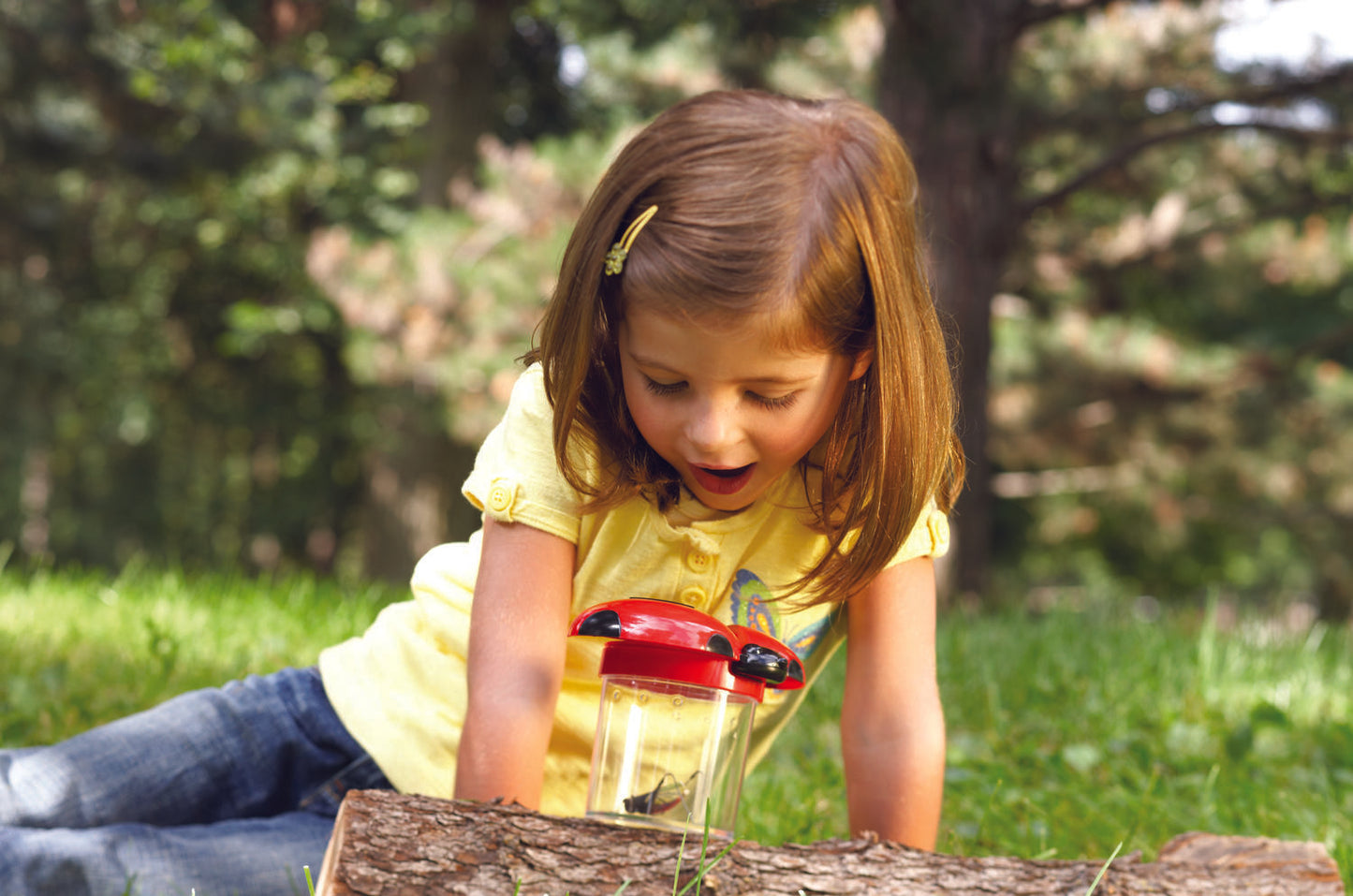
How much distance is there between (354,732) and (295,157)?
26.3 ft

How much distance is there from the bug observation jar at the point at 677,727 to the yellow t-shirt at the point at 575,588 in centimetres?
16

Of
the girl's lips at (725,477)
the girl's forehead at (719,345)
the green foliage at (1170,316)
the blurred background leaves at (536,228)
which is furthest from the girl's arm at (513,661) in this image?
the green foliage at (1170,316)

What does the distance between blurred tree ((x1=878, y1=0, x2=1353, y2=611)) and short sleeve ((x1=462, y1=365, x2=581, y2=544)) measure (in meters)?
0.68

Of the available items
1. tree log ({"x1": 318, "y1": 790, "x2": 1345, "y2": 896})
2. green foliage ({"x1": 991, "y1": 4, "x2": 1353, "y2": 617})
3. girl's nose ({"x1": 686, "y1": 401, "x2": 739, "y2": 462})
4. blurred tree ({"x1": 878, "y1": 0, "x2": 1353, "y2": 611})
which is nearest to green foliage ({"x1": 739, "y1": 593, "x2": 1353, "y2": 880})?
tree log ({"x1": 318, "y1": 790, "x2": 1345, "y2": 896})

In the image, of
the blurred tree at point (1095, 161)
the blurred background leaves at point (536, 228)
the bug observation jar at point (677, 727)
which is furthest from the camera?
the blurred background leaves at point (536, 228)

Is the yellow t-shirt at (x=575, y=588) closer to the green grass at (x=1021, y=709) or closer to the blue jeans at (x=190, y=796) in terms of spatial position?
the blue jeans at (x=190, y=796)

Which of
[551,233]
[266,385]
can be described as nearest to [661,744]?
[551,233]

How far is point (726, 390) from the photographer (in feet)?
4.38

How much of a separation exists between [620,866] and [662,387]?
1.71 feet

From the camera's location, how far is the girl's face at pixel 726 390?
4.30 feet

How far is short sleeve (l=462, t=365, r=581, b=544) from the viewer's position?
1547 mm

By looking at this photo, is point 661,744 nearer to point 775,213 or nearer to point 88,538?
point 775,213

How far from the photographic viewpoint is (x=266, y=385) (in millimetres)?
12062

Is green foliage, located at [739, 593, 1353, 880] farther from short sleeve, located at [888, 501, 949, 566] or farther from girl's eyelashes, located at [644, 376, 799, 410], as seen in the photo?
girl's eyelashes, located at [644, 376, 799, 410]
